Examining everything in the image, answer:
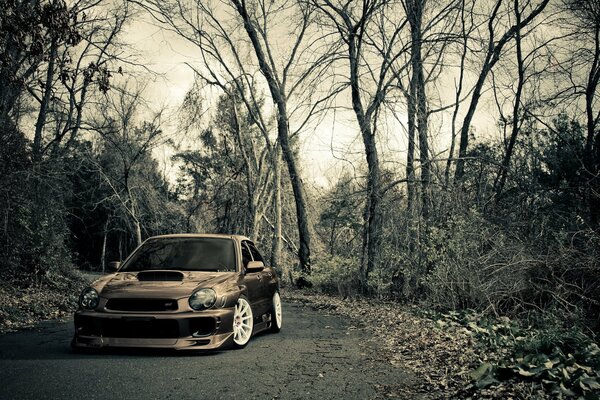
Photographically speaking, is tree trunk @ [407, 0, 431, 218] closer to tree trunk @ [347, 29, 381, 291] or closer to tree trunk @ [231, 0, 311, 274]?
tree trunk @ [347, 29, 381, 291]

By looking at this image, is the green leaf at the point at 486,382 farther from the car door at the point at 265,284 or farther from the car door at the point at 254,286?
the car door at the point at 265,284

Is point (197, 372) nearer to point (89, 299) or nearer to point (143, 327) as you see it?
point (143, 327)

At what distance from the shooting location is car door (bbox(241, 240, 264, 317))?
27.2 ft

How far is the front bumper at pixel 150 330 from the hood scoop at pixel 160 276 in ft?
2.26

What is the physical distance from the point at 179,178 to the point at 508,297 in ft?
165

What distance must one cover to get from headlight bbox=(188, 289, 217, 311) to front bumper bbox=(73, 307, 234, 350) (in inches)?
3.8

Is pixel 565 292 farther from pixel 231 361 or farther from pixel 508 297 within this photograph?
pixel 231 361

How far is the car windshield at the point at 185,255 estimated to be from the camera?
8.21m

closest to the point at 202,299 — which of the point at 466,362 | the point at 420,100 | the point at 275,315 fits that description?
the point at 275,315

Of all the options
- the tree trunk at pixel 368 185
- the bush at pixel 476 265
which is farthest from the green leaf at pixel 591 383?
the tree trunk at pixel 368 185

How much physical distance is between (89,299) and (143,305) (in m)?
0.78

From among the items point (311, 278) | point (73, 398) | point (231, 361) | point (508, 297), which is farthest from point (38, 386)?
point (311, 278)

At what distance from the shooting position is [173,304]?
691cm

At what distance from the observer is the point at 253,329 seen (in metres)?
8.39
